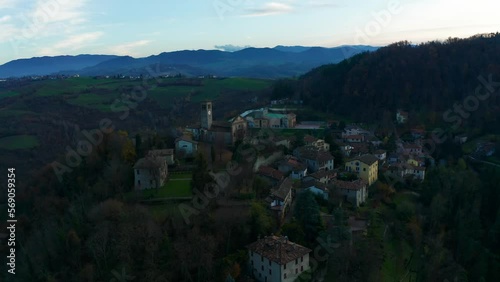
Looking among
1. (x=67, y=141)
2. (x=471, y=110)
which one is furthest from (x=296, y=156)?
(x=67, y=141)

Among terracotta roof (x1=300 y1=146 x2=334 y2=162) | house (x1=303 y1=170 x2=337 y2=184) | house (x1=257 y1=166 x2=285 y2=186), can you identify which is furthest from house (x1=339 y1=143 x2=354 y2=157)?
house (x1=257 y1=166 x2=285 y2=186)

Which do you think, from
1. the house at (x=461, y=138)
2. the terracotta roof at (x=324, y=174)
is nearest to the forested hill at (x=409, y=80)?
the house at (x=461, y=138)

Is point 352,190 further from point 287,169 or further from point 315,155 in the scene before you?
point 315,155

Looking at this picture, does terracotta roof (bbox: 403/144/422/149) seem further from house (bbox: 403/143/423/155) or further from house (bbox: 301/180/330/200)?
house (bbox: 301/180/330/200)

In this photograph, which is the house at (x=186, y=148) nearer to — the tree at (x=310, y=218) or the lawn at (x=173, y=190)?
the lawn at (x=173, y=190)

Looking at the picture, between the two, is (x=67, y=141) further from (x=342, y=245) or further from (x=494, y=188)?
(x=494, y=188)
